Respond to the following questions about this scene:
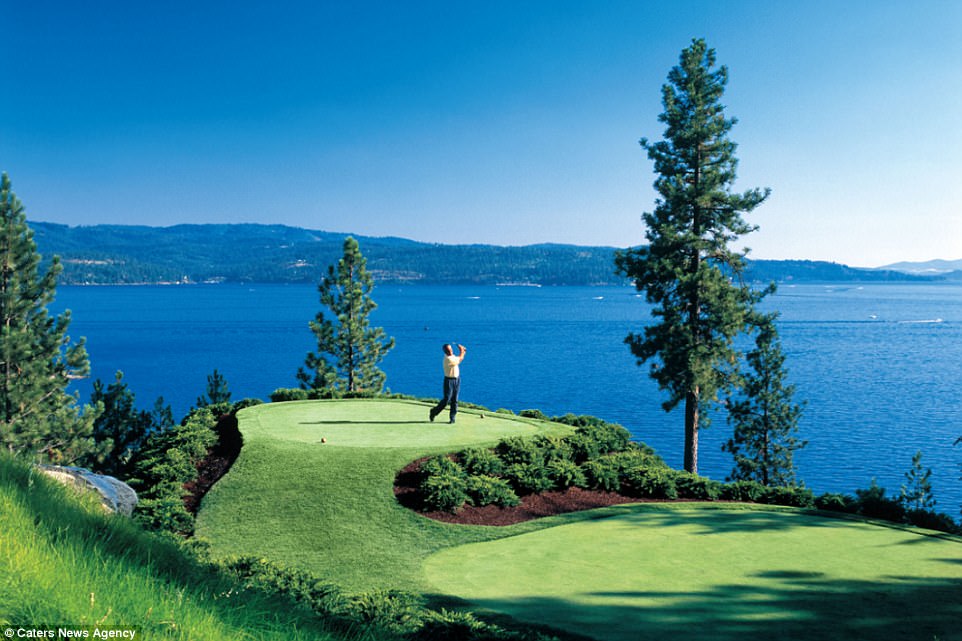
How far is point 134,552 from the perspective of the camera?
14.2 ft

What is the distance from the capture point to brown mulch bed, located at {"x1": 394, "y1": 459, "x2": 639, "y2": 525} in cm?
1423

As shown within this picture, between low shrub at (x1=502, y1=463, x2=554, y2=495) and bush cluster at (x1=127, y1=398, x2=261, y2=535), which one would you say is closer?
bush cluster at (x1=127, y1=398, x2=261, y2=535)

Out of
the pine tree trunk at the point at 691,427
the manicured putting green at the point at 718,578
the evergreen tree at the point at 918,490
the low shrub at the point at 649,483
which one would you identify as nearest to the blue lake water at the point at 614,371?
the evergreen tree at the point at 918,490

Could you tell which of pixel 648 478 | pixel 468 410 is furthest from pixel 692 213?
pixel 648 478

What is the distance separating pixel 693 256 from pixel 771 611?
2186 centimetres

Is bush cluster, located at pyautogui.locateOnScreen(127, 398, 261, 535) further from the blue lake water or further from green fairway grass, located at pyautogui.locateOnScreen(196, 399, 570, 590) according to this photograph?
the blue lake water

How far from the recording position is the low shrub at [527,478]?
15.6m

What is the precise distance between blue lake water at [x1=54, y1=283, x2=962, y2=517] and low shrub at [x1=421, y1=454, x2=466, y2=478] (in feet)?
131

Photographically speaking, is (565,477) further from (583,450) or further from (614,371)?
(614,371)

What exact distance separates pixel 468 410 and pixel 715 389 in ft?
38.3

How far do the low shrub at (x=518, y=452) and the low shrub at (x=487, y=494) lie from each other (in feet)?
4.82

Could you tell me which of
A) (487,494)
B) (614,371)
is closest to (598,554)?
(487,494)

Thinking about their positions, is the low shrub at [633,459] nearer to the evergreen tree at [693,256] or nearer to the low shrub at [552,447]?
the low shrub at [552,447]

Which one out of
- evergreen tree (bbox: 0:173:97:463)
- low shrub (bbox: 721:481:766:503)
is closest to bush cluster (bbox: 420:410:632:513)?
low shrub (bbox: 721:481:766:503)
